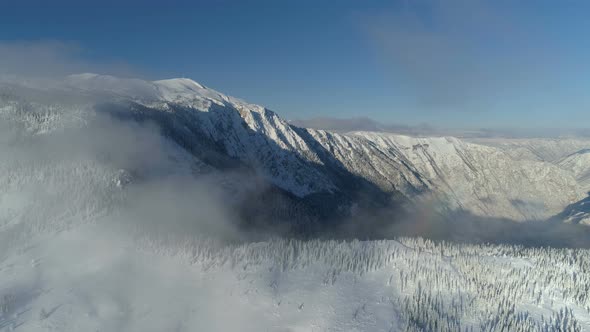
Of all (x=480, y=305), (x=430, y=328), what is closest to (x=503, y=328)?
(x=480, y=305)

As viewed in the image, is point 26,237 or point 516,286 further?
point 26,237

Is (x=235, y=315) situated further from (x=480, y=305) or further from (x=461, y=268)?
(x=461, y=268)

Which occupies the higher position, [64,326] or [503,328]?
[503,328]

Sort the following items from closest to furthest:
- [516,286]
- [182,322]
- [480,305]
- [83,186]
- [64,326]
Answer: [64,326] < [182,322] < [480,305] < [516,286] < [83,186]

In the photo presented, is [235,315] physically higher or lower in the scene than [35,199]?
lower

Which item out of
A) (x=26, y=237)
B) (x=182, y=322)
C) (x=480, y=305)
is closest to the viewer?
(x=182, y=322)

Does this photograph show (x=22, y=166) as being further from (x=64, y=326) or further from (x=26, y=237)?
(x=64, y=326)

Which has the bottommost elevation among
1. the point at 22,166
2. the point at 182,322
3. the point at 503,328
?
the point at 182,322

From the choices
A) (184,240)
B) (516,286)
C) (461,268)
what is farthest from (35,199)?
(516,286)

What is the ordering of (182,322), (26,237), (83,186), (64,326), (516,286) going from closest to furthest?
1. (64,326)
2. (182,322)
3. (516,286)
4. (26,237)
5. (83,186)
